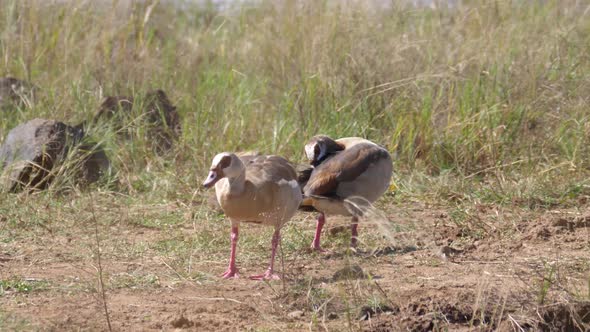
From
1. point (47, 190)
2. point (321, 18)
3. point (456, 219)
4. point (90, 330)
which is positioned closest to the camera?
point (90, 330)

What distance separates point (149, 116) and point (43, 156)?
57.0 inches

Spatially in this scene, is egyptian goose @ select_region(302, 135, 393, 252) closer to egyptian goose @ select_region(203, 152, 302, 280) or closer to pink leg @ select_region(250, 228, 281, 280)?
egyptian goose @ select_region(203, 152, 302, 280)

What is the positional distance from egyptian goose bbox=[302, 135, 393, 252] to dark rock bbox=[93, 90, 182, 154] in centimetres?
241

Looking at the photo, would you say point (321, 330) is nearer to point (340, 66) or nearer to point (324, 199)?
point (324, 199)

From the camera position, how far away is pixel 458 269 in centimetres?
563

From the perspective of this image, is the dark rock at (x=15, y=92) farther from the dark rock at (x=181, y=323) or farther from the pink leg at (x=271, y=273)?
the dark rock at (x=181, y=323)

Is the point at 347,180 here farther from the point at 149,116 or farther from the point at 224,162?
the point at 149,116

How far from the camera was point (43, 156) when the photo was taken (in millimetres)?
7406

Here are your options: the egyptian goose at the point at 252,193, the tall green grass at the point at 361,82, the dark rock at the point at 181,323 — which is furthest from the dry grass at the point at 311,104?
the dark rock at the point at 181,323

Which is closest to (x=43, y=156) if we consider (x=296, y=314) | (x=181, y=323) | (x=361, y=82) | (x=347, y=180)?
(x=347, y=180)

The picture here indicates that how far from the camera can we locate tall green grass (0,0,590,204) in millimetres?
8023

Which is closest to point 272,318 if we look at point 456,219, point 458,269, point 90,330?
point 90,330

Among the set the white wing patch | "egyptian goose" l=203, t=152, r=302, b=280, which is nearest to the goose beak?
"egyptian goose" l=203, t=152, r=302, b=280

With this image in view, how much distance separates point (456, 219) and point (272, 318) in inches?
96.3
